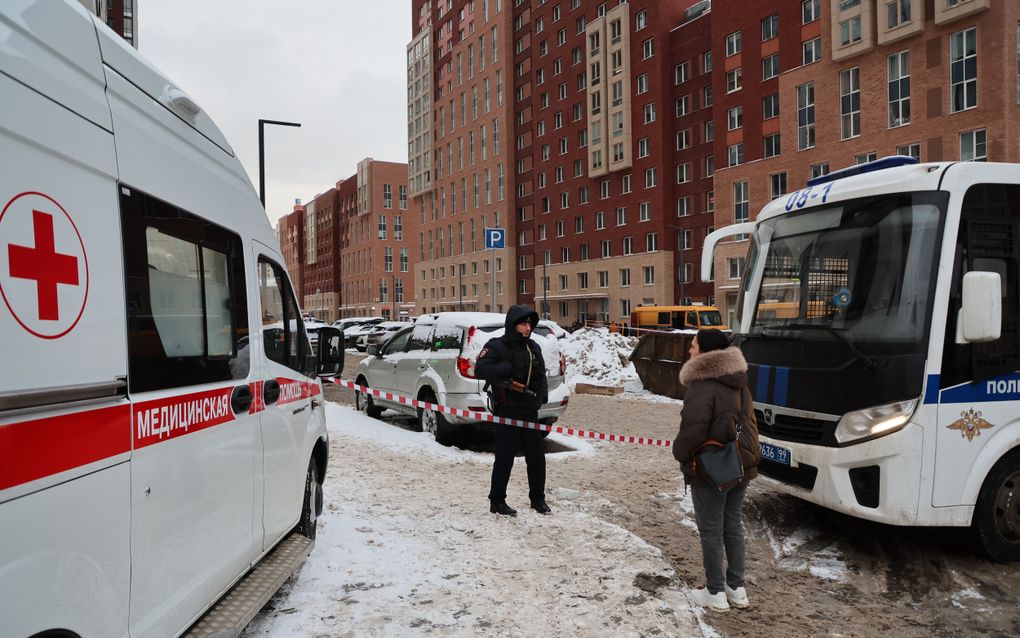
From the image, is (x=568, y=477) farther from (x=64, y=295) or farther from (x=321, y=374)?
(x=64, y=295)

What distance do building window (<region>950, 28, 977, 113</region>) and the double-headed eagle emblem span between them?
34.4 meters

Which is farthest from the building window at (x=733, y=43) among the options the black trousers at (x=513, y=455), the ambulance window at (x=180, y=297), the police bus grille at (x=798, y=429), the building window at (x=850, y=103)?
the ambulance window at (x=180, y=297)

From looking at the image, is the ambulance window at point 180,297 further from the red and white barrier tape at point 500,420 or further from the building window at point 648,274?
the building window at point 648,274

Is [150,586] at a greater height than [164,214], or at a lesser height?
lesser

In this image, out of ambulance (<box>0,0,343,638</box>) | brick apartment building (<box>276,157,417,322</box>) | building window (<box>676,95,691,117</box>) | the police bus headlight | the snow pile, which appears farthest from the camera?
brick apartment building (<box>276,157,417,322</box>)

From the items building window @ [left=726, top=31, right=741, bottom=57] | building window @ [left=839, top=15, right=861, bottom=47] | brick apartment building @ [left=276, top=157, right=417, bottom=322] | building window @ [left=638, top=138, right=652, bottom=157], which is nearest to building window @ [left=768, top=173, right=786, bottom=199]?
building window @ [left=839, top=15, right=861, bottom=47]

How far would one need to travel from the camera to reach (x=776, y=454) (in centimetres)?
556

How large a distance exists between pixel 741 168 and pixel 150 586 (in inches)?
1821

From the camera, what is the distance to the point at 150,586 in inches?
95.5

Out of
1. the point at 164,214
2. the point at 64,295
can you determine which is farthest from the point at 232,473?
the point at 64,295

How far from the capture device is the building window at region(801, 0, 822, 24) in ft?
132

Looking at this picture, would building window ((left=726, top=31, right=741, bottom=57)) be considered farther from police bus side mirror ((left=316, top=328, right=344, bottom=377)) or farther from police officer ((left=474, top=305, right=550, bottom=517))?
police bus side mirror ((left=316, top=328, right=344, bottom=377))

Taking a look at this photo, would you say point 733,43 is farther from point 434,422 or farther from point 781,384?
point 781,384

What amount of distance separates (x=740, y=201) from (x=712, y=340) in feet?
143
